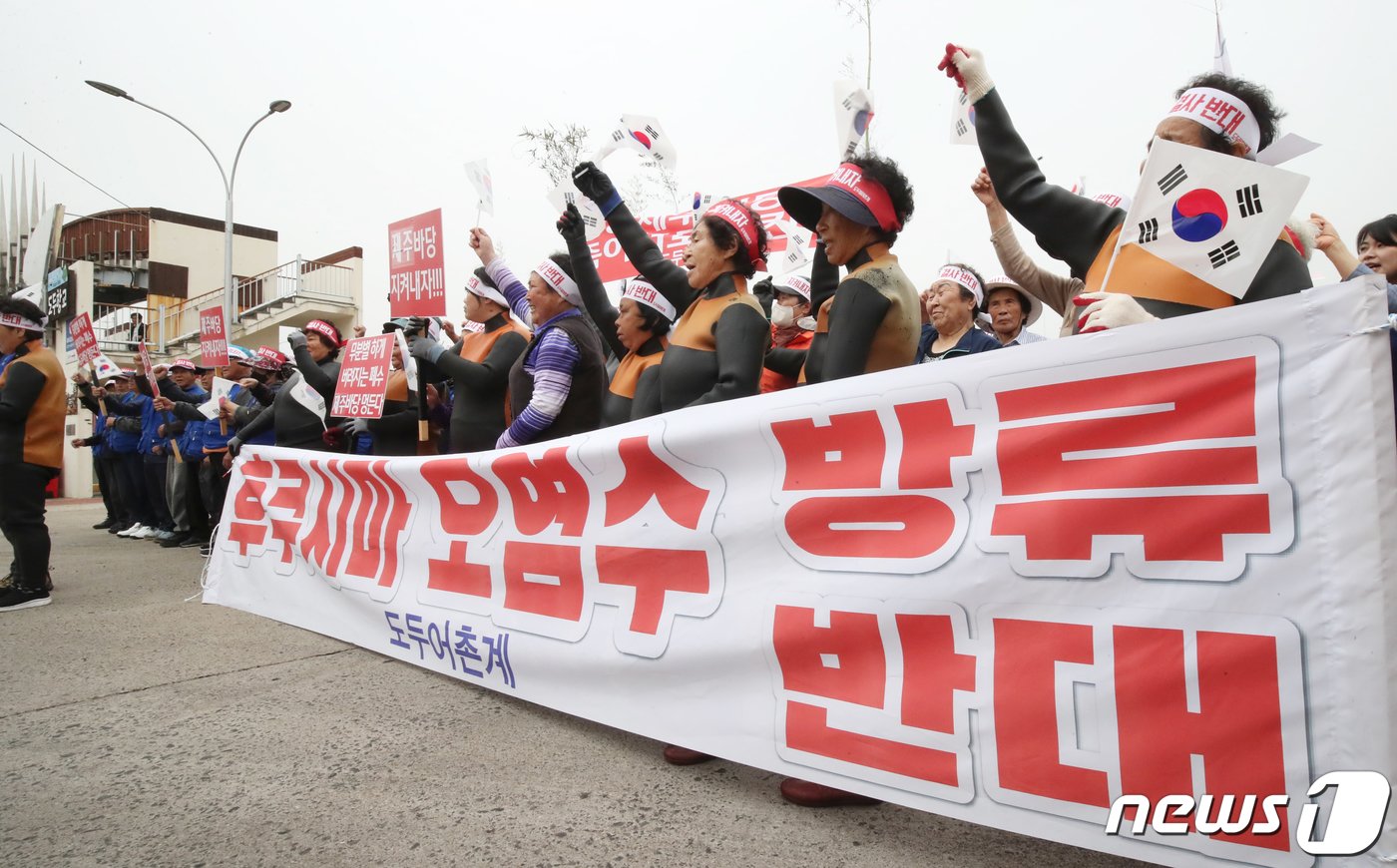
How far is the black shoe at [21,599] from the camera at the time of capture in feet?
15.7

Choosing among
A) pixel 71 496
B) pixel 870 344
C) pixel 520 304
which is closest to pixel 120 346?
pixel 71 496

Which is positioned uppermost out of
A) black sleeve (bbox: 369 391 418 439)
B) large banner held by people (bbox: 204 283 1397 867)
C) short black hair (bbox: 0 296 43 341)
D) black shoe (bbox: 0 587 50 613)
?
short black hair (bbox: 0 296 43 341)

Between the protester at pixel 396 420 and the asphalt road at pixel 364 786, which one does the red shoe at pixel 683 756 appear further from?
the protester at pixel 396 420

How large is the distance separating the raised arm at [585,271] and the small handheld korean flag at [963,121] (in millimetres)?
1797

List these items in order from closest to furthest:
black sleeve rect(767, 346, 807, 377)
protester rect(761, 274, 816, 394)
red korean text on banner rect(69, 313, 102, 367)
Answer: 1. black sleeve rect(767, 346, 807, 377)
2. protester rect(761, 274, 816, 394)
3. red korean text on banner rect(69, 313, 102, 367)

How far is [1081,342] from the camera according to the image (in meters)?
1.75

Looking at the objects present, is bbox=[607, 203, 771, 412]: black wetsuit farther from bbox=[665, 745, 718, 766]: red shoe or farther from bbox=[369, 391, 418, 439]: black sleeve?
bbox=[369, 391, 418, 439]: black sleeve

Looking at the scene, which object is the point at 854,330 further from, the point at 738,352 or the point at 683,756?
the point at 683,756

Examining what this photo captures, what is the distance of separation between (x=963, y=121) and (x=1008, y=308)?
192 centimetres

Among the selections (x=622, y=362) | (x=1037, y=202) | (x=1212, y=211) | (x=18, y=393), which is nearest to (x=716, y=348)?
(x=622, y=362)

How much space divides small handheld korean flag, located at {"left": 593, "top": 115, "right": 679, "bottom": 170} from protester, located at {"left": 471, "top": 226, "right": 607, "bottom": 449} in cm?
124

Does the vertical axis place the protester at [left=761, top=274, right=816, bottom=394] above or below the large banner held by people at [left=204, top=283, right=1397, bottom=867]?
above

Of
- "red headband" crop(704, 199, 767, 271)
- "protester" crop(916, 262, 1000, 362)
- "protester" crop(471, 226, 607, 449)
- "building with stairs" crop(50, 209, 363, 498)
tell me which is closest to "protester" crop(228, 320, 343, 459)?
"protester" crop(471, 226, 607, 449)

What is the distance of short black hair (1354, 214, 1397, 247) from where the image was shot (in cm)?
329
